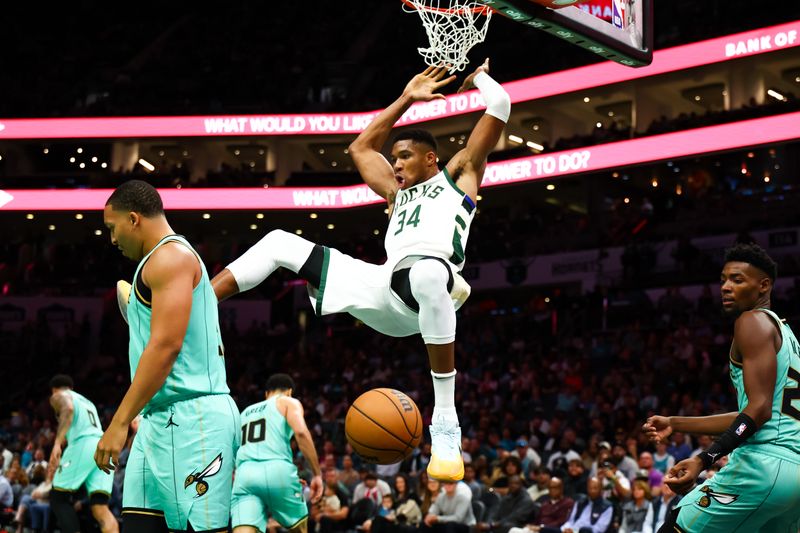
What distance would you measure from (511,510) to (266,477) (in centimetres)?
457

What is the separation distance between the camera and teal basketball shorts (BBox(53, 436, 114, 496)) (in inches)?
399

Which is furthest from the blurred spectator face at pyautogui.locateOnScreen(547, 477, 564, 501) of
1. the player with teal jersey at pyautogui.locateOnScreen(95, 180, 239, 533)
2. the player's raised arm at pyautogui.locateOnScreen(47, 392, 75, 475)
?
the player with teal jersey at pyautogui.locateOnScreen(95, 180, 239, 533)

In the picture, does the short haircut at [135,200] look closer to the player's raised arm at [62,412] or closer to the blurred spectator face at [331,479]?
the player's raised arm at [62,412]

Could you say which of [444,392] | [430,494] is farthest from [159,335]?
[430,494]

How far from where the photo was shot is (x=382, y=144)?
6.29 metres

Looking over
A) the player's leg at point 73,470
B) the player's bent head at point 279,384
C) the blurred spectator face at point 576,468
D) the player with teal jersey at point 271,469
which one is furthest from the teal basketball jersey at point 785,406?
the blurred spectator face at point 576,468

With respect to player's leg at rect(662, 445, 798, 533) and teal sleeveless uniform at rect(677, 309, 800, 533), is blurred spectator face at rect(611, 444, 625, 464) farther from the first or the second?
player's leg at rect(662, 445, 798, 533)

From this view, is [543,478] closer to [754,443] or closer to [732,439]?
[754,443]

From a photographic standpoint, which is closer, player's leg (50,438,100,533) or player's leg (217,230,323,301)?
player's leg (217,230,323,301)

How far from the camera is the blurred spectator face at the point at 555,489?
11.7 meters

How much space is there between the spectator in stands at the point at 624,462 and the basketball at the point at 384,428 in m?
7.47

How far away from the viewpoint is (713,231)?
824 inches

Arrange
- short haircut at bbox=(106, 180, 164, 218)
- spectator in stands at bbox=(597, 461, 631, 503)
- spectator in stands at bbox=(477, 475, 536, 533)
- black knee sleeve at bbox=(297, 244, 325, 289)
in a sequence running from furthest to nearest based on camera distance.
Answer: spectator in stands at bbox=(477, 475, 536, 533) → spectator in stands at bbox=(597, 461, 631, 503) → black knee sleeve at bbox=(297, 244, 325, 289) → short haircut at bbox=(106, 180, 164, 218)

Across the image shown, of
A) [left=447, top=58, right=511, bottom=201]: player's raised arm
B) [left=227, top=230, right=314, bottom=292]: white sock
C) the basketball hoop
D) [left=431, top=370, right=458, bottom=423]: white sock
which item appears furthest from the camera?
the basketball hoop
